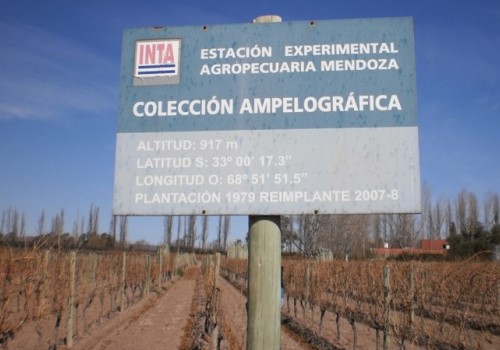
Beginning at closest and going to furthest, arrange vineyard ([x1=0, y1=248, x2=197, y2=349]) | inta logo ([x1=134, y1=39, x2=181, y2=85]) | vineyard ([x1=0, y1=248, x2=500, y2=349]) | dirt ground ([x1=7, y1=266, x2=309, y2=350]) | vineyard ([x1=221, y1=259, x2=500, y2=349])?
inta logo ([x1=134, y1=39, x2=181, y2=85])
vineyard ([x1=0, y1=248, x2=197, y2=349])
vineyard ([x1=0, y1=248, x2=500, y2=349])
dirt ground ([x1=7, y1=266, x2=309, y2=350])
vineyard ([x1=221, y1=259, x2=500, y2=349])

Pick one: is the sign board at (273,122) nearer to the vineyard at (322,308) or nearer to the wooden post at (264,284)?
the wooden post at (264,284)

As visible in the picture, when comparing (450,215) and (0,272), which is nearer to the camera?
(0,272)

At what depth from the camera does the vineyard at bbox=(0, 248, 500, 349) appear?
6.87 meters

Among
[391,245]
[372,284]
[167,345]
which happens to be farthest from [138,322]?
[391,245]

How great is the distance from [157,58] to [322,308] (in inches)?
412

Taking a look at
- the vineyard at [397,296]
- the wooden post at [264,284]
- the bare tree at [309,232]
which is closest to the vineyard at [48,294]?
the wooden post at [264,284]

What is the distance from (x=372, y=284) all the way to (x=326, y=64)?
11860 mm

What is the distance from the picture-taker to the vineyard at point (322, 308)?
687 cm

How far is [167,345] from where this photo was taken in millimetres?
9859

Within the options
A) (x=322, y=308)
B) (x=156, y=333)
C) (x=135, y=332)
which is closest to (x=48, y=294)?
(x=135, y=332)

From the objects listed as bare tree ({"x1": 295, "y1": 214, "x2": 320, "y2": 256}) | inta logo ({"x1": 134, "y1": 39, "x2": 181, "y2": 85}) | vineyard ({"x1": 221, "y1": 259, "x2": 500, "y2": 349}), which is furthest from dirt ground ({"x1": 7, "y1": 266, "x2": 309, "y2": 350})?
bare tree ({"x1": 295, "y1": 214, "x2": 320, "y2": 256})

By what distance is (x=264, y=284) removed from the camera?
8.61 ft

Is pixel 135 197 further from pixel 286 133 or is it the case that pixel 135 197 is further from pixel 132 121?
pixel 286 133

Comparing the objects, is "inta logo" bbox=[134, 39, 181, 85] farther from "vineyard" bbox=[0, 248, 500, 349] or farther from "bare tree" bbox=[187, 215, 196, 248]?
"bare tree" bbox=[187, 215, 196, 248]
